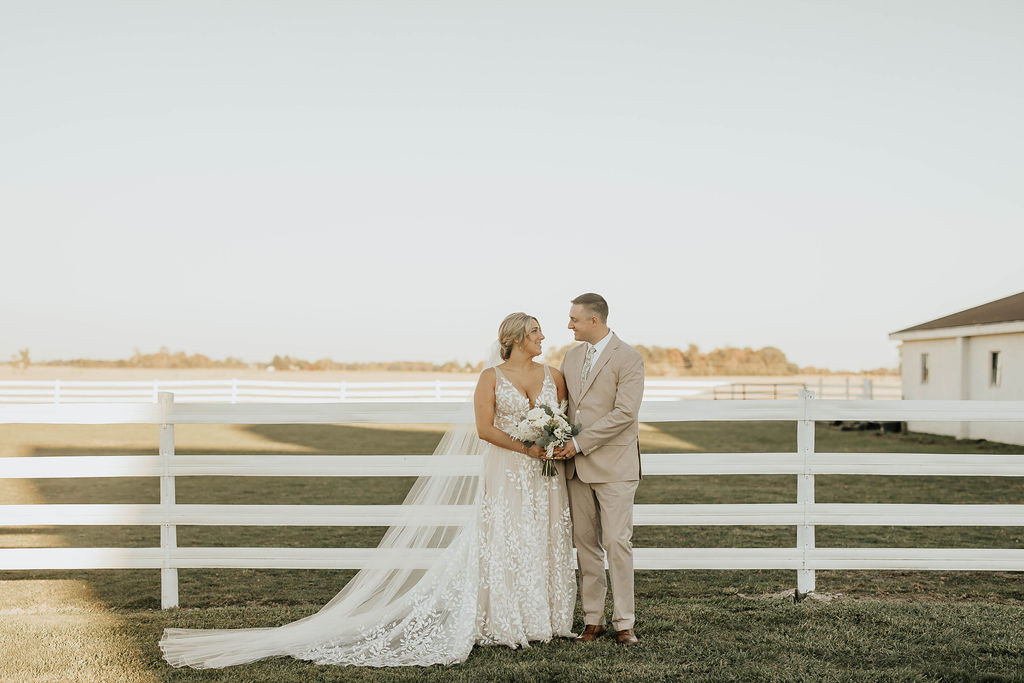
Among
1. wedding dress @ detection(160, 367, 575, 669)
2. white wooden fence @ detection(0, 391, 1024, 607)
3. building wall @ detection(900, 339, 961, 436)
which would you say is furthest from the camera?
building wall @ detection(900, 339, 961, 436)

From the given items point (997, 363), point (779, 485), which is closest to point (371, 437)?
point (779, 485)

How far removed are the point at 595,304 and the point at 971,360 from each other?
21932mm

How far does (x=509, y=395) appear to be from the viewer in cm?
525

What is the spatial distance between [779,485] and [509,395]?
10231mm

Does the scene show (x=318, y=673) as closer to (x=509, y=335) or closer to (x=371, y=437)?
(x=509, y=335)

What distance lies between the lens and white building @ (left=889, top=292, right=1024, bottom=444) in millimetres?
21406

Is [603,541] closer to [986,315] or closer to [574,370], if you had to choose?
[574,370]

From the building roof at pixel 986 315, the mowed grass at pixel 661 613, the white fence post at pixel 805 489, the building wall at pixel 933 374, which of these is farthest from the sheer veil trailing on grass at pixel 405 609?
the building wall at pixel 933 374

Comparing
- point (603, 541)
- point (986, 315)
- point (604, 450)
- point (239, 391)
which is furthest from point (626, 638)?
point (239, 391)

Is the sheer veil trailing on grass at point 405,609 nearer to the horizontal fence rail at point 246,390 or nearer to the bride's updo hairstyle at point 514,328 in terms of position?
the bride's updo hairstyle at point 514,328

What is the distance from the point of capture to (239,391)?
104 feet

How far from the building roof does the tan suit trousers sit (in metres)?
19.5

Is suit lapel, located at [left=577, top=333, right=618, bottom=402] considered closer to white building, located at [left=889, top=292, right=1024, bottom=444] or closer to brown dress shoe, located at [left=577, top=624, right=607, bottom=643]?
brown dress shoe, located at [left=577, top=624, right=607, bottom=643]

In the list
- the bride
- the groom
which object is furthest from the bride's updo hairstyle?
the groom
